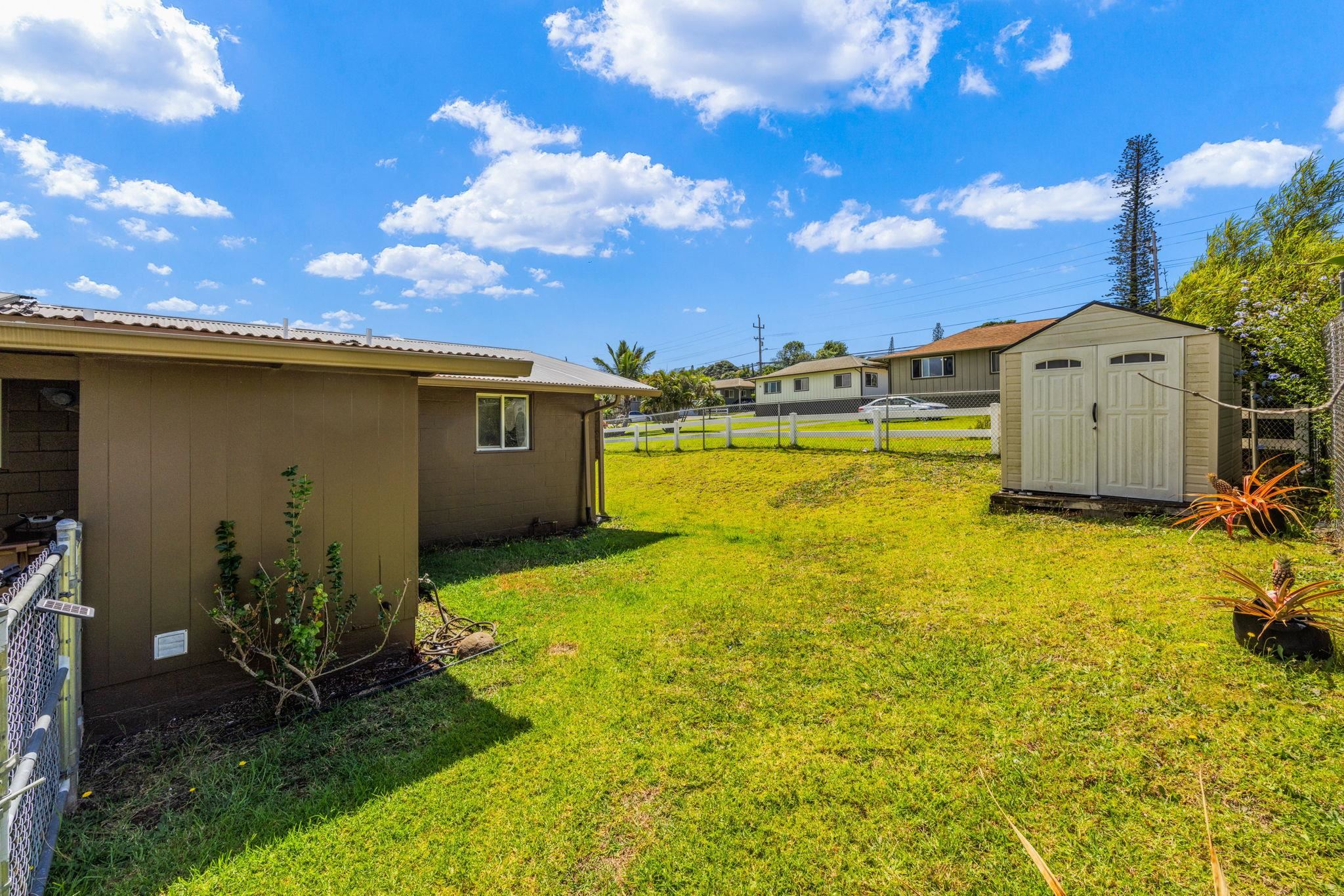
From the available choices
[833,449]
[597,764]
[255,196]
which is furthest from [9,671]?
[255,196]

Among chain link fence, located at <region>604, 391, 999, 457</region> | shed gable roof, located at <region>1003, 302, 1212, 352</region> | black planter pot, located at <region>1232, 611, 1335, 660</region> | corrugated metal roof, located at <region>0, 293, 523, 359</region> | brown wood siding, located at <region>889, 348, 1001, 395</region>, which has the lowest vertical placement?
black planter pot, located at <region>1232, 611, 1335, 660</region>

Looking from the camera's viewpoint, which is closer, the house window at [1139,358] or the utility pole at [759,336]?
the house window at [1139,358]

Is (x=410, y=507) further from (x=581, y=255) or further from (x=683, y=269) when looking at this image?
(x=683, y=269)

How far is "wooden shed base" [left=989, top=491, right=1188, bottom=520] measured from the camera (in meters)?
6.62

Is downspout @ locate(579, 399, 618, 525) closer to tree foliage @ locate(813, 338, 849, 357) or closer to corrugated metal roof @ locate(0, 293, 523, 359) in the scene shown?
corrugated metal roof @ locate(0, 293, 523, 359)

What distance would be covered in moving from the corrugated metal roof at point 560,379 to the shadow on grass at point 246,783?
14.3 feet

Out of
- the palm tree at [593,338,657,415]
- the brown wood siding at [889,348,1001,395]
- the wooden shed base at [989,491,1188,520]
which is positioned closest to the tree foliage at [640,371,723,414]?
the palm tree at [593,338,657,415]

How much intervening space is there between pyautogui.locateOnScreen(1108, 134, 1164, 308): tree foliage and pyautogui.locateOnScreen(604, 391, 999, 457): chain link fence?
35.8 feet

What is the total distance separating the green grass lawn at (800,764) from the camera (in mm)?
2059

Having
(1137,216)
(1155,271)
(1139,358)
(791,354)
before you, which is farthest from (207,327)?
(791,354)

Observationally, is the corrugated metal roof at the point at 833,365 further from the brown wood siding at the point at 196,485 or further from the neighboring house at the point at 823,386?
the brown wood siding at the point at 196,485

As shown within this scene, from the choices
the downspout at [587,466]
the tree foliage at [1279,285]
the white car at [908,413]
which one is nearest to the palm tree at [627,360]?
the white car at [908,413]

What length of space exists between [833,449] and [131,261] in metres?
15.7

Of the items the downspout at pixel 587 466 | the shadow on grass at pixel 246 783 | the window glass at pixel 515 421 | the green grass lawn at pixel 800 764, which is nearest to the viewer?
the green grass lawn at pixel 800 764
